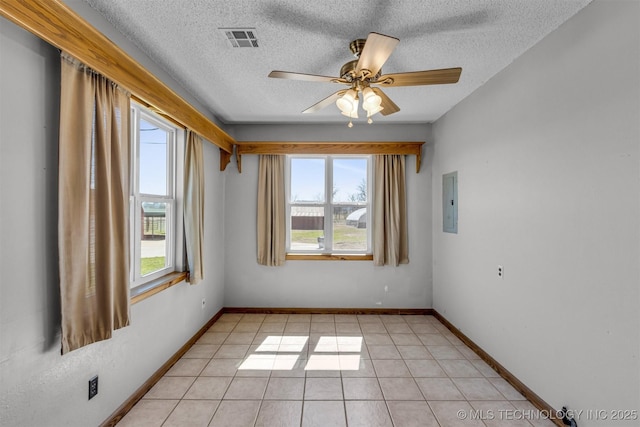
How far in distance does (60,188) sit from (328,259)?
3.11 metres

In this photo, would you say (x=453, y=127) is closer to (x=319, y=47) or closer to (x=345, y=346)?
(x=319, y=47)

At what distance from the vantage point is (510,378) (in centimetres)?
244

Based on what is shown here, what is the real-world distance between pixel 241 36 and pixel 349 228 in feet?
9.35

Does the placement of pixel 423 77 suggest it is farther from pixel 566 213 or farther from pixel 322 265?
pixel 322 265

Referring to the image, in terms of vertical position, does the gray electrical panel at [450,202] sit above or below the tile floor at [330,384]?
above

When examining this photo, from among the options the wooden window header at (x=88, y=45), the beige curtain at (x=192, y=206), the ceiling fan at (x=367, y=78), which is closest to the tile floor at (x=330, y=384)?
the beige curtain at (x=192, y=206)

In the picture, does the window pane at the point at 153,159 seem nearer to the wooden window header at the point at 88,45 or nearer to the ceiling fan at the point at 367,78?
the wooden window header at the point at 88,45

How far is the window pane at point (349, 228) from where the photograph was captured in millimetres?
4289

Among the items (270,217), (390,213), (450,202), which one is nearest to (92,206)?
(270,217)

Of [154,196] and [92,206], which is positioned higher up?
[154,196]

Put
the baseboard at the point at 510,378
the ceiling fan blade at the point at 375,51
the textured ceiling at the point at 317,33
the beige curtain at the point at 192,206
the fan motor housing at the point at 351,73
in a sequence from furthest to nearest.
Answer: the beige curtain at the point at 192,206 → the baseboard at the point at 510,378 → the fan motor housing at the point at 351,73 → the textured ceiling at the point at 317,33 → the ceiling fan blade at the point at 375,51

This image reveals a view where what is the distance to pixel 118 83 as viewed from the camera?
1.83 m

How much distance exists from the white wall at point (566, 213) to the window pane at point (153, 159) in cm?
312

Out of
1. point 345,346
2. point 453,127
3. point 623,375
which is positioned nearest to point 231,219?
point 345,346
